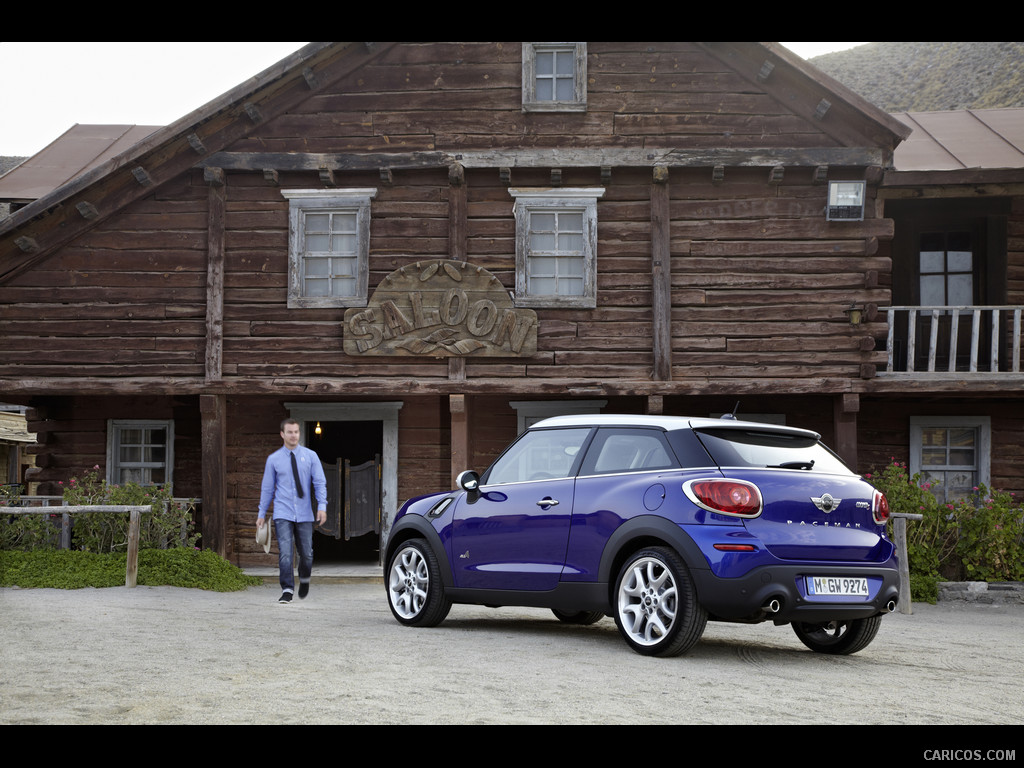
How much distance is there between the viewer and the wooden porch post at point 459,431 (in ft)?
51.0

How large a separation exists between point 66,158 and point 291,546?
1184cm

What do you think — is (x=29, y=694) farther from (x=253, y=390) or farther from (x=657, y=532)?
(x=253, y=390)

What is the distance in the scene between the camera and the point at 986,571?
13938mm

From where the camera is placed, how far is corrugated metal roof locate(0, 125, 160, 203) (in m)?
18.5

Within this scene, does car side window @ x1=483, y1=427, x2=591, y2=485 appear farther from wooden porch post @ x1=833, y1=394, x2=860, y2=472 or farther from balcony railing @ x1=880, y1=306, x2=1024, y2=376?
balcony railing @ x1=880, y1=306, x2=1024, y2=376

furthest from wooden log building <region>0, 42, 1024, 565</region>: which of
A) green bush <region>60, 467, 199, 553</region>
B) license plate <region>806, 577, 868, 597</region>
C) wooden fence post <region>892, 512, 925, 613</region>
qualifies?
license plate <region>806, 577, 868, 597</region>

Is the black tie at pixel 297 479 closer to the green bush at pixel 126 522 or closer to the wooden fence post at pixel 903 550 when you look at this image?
the green bush at pixel 126 522

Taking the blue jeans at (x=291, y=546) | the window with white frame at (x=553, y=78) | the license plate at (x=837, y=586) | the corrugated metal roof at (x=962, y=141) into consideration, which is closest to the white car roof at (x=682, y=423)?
the license plate at (x=837, y=586)

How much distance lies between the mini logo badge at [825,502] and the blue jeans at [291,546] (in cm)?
558

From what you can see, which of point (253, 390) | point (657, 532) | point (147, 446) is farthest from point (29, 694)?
point (147, 446)

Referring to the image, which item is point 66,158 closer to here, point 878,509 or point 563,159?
point 563,159

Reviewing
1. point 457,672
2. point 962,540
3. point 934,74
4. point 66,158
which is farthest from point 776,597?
point 934,74

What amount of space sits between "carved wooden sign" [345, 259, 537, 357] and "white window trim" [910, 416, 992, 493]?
6.44 metres

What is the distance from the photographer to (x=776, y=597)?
279 inches
